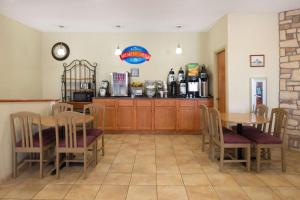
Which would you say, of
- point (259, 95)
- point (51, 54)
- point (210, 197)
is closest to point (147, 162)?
point (210, 197)

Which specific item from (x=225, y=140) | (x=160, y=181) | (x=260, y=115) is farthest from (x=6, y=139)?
(x=260, y=115)

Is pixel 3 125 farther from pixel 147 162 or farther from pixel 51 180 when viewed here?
pixel 147 162

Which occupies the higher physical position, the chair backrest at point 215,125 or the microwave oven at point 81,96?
the microwave oven at point 81,96

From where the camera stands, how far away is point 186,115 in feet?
19.5

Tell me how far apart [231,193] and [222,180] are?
382 millimetres

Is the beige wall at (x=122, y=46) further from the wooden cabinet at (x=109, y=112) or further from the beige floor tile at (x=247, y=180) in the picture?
the beige floor tile at (x=247, y=180)

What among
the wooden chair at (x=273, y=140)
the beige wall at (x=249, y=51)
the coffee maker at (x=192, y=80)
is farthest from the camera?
the coffee maker at (x=192, y=80)

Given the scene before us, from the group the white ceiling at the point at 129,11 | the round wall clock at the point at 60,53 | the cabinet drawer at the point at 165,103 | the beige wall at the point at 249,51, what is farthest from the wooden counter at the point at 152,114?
the white ceiling at the point at 129,11

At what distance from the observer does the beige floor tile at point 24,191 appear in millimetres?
2725

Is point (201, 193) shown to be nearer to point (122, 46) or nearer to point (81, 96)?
point (81, 96)

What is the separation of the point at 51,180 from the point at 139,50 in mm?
4181

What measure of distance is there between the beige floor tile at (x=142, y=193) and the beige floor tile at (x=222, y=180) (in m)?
0.81

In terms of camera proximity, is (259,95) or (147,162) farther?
(259,95)

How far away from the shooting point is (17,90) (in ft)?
17.7
